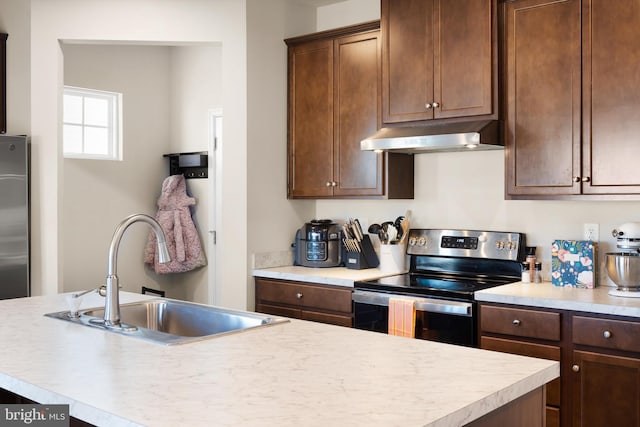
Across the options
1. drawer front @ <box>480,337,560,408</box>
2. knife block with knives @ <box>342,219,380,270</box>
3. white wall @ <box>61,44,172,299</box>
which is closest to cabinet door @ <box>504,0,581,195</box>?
drawer front @ <box>480,337,560,408</box>

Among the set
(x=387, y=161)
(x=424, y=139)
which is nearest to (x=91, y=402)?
(x=424, y=139)

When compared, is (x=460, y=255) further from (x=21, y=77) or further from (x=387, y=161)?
(x=21, y=77)

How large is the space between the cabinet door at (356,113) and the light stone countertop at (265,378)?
1883mm

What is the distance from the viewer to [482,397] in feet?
4.70

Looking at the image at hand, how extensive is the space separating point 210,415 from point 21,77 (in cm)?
346

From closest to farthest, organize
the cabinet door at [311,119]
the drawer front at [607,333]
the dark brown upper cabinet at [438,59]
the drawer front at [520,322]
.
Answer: the drawer front at [607,333], the drawer front at [520,322], the dark brown upper cabinet at [438,59], the cabinet door at [311,119]

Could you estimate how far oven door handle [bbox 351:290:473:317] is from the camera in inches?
123

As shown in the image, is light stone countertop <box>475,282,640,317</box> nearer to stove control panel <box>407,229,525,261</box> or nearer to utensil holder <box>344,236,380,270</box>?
stove control panel <box>407,229,525,261</box>

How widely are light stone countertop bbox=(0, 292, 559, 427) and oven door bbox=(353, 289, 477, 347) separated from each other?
3.71ft

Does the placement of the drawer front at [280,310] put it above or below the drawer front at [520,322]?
below

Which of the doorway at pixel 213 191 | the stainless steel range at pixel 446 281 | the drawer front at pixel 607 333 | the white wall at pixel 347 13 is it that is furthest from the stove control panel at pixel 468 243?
the doorway at pixel 213 191

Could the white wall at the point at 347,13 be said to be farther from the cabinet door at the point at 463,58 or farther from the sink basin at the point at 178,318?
the sink basin at the point at 178,318

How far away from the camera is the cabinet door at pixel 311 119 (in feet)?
13.5

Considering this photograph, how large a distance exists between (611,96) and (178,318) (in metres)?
2.18
